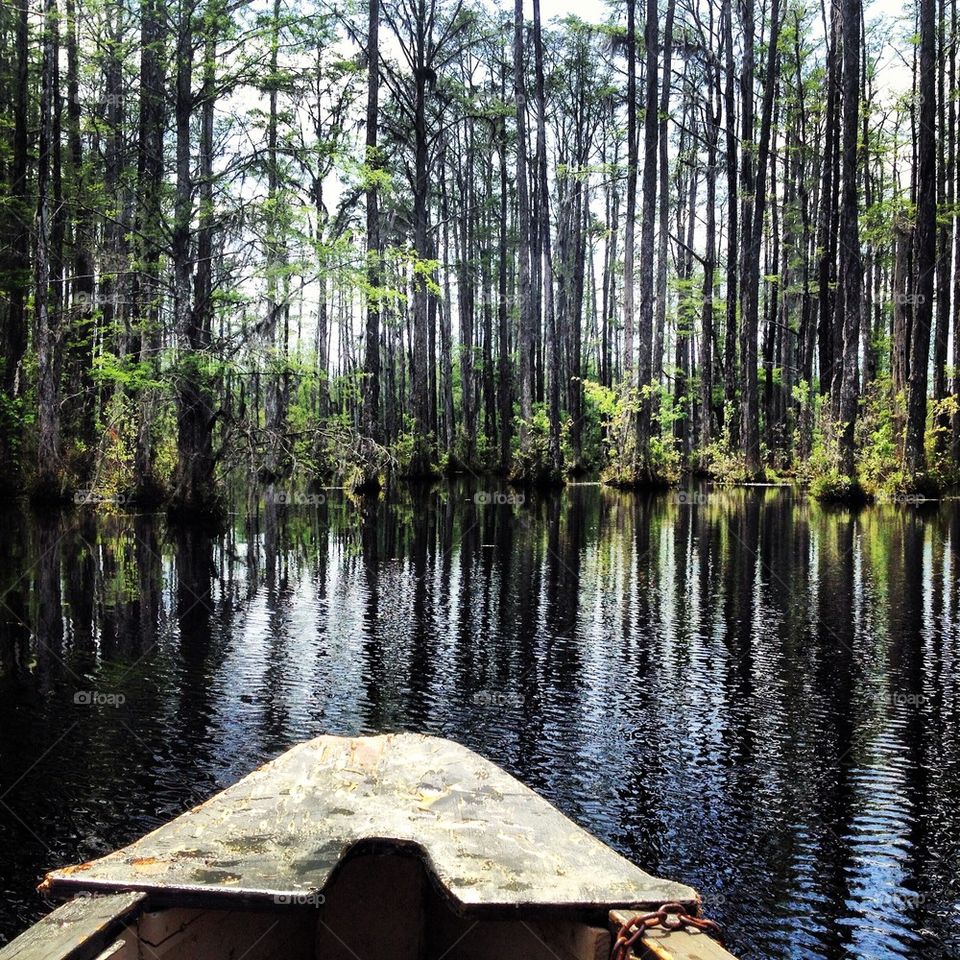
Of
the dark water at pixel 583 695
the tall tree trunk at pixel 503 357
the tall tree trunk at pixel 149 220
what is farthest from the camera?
the tall tree trunk at pixel 503 357

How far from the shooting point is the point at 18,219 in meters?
21.4

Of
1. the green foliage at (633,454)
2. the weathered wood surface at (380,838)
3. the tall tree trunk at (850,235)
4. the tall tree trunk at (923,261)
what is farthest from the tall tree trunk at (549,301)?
the weathered wood surface at (380,838)

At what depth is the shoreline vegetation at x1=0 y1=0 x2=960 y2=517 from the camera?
52.5 ft

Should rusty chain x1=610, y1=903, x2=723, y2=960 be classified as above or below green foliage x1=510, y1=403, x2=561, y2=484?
below

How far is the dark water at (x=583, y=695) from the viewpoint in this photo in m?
4.04

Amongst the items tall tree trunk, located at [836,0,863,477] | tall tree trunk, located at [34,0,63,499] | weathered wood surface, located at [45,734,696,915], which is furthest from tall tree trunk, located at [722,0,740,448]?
weathered wood surface, located at [45,734,696,915]

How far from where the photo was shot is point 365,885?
3.05m

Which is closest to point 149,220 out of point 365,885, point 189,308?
point 189,308

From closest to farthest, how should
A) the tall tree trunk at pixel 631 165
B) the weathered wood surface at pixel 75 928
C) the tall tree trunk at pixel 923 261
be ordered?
1. the weathered wood surface at pixel 75 928
2. the tall tree trunk at pixel 923 261
3. the tall tree trunk at pixel 631 165

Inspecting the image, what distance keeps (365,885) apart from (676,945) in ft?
3.89

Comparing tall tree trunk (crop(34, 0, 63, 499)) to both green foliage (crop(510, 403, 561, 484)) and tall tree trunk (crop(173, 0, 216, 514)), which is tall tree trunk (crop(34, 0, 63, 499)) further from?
green foliage (crop(510, 403, 561, 484))

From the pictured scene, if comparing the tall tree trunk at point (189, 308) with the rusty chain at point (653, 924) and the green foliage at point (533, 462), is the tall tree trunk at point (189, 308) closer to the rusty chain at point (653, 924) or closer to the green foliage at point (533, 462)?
the green foliage at point (533, 462)

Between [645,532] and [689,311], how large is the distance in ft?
94.8

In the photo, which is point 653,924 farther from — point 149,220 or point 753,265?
point 753,265
